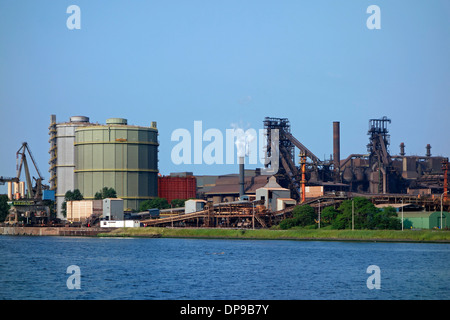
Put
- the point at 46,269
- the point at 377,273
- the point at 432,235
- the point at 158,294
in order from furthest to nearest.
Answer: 1. the point at 432,235
2. the point at 46,269
3. the point at 377,273
4. the point at 158,294

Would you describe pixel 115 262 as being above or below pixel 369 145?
below

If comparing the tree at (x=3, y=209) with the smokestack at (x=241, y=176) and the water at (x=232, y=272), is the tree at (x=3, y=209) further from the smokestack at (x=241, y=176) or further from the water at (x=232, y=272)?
the water at (x=232, y=272)

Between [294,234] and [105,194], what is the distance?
64.2 meters

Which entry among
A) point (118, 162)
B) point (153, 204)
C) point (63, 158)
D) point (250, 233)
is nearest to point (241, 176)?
point (153, 204)

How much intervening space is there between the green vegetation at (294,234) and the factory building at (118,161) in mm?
34851

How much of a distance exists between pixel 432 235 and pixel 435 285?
4746cm

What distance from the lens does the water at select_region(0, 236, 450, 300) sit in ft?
181

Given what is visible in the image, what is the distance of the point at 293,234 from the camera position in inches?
4756

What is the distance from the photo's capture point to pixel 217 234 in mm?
131375

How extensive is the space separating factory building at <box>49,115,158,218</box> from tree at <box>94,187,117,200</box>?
3.42 meters

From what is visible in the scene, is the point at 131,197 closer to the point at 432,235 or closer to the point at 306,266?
the point at 432,235

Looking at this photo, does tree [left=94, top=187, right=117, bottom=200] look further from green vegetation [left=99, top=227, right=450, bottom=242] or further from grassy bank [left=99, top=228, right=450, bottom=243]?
green vegetation [left=99, top=227, right=450, bottom=242]
